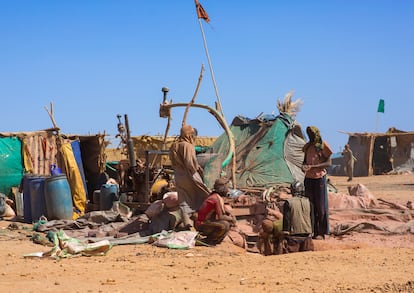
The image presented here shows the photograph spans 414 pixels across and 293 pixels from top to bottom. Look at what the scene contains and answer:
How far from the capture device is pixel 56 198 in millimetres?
11984

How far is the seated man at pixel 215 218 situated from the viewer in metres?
8.28

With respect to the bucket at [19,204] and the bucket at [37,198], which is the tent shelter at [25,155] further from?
the bucket at [37,198]

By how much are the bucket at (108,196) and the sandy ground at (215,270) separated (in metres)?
3.60

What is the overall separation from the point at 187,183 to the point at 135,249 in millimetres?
1527

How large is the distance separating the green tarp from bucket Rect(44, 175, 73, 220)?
313 centimetres

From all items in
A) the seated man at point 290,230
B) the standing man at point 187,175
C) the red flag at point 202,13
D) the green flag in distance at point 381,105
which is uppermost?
the red flag at point 202,13

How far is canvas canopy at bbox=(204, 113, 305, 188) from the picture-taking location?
14.5m

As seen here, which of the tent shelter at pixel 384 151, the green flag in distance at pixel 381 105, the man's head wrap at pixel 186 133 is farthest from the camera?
the green flag in distance at pixel 381 105

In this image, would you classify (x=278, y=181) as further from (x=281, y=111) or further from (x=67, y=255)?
(x=67, y=255)

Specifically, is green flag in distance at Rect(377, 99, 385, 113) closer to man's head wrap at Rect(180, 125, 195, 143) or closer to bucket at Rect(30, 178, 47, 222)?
bucket at Rect(30, 178, 47, 222)

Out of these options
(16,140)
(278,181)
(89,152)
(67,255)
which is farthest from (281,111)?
(67,255)

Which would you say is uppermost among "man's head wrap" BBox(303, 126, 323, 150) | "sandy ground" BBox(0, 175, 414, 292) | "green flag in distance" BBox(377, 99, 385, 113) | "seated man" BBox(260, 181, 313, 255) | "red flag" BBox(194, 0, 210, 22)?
"red flag" BBox(194, 0, 210, 22)

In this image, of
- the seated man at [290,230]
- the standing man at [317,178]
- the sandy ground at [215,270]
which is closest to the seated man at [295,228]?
the seated man at [290,230]

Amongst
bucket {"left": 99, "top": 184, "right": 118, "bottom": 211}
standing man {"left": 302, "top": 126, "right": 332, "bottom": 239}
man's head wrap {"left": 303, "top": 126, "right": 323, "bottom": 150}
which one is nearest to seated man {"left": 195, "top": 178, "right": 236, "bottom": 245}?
standing man {"left": 302, "top": 126, "right": 332, "bottom": 239}
